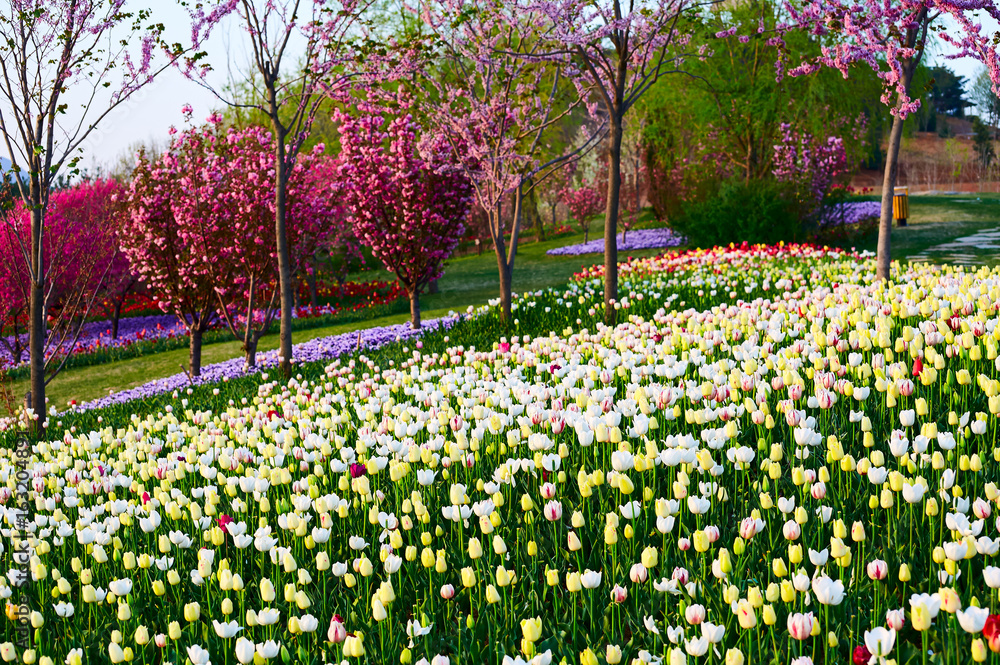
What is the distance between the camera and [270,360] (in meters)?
11.4

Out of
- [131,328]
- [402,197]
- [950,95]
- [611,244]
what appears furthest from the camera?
[950,95]

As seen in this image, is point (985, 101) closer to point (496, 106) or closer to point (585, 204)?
point (585, 204)

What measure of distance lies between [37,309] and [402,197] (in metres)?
6.38

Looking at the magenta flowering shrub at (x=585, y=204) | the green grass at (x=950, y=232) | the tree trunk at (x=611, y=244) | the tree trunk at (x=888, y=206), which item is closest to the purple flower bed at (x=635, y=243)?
the magenta flowering shrub at (x=585, y=204)

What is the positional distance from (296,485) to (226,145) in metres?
9.65

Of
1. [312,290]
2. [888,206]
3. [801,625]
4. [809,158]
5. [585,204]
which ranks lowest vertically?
[801,625]

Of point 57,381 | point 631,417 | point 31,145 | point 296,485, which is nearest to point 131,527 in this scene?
point 296,485

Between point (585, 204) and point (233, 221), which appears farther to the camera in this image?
point (585, 204)

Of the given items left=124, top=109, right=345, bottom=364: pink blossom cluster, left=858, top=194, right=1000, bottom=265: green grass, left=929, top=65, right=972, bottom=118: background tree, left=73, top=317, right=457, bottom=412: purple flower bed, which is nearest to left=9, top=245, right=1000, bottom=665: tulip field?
left=73, top=317, right=457, bottom=412: purple flower bed

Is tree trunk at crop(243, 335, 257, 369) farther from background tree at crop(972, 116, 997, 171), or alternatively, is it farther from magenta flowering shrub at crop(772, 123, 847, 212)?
background tree at crop(972, 116, 997, 171)

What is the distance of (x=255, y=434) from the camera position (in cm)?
468

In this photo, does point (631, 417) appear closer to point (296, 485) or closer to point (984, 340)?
point (296, 485)

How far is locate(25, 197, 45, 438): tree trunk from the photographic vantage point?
7.72m

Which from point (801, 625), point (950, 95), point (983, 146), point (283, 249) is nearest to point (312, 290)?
point (283, 249)
